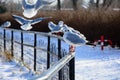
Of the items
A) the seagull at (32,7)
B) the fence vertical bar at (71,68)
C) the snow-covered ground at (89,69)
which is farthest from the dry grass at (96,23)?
the fence vertical bar at (71,68)

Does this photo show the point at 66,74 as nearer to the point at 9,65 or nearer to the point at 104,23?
the point at 9,65

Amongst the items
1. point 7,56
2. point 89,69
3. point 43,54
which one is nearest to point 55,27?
point 43,54


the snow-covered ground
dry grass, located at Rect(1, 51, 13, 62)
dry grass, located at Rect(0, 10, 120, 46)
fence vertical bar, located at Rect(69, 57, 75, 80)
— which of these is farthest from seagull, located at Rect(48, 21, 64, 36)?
dry grass, located at Rect(0, 10, 120, 46)

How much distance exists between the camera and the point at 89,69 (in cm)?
1010

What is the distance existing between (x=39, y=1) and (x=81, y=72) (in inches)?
156

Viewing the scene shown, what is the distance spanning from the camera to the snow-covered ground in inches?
348

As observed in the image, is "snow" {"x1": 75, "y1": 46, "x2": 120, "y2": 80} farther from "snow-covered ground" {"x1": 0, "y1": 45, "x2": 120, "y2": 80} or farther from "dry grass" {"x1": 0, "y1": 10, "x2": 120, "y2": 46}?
"dry grass" {"x1": 0, "y1": 10, "x2": 120, "y2": 46}

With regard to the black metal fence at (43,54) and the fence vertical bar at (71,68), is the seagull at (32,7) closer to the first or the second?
the black metal fence at (43,54)

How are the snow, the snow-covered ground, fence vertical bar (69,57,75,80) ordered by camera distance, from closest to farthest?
fence vertical bar (69,57,75,80)
the snow-covered ground
the snow

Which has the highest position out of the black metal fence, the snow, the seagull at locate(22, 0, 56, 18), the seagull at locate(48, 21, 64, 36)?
the seagull at locate(22, 0, 56, 18)

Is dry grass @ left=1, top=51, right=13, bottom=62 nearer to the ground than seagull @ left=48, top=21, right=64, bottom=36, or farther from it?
nearer to the ground

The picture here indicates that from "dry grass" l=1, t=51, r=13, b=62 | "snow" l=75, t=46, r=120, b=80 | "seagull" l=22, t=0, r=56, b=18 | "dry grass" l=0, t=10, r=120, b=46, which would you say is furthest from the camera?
"dry grass" l=0, t=10, r=120, b=46

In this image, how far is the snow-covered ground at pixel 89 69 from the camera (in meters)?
8.84

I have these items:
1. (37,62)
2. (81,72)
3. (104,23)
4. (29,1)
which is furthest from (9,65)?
(104,23)
